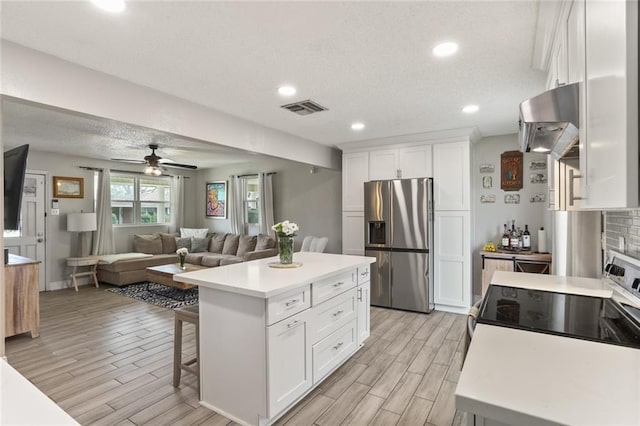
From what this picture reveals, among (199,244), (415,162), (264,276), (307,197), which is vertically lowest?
(199,244)

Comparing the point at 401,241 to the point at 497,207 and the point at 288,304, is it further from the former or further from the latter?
the point at 288,304

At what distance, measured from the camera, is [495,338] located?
1.18 m

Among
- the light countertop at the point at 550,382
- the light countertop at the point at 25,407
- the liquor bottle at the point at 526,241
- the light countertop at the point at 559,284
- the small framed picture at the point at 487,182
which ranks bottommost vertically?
the light countertop at the point at 25,407

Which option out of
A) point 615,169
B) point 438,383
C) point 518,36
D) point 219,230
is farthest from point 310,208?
point 615,169

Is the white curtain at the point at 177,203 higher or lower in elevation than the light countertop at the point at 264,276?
higher

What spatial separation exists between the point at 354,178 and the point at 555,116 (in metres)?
3.98

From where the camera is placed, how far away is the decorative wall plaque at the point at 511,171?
4.54 metres

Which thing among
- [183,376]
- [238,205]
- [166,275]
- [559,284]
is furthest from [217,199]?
[559,284]

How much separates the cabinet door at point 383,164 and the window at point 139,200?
17.5ft

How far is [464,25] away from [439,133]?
260 centimetres

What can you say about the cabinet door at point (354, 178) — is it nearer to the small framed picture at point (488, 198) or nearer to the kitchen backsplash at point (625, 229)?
the small framed picture at point (488, 198)

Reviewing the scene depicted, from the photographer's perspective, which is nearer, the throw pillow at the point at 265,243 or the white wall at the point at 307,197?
the white wall at the point at 307,197

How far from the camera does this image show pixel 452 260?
175 inches

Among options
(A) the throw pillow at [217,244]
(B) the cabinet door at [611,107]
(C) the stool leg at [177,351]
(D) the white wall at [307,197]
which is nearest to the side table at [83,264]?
(A) the throw pillow at [217,244]
